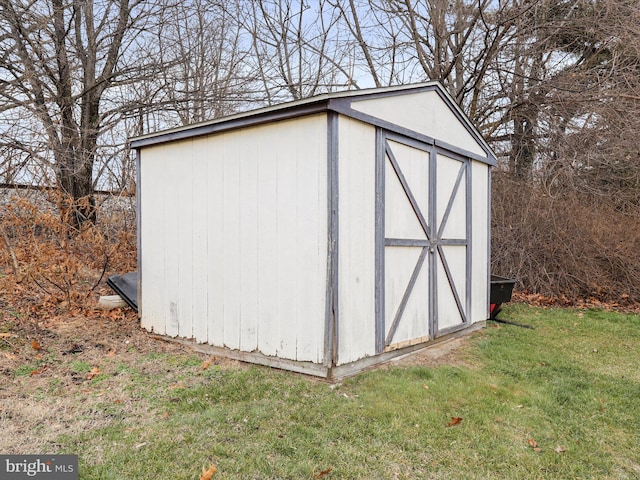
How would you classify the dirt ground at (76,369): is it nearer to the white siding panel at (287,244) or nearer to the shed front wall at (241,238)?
the shed front wall at (241,238)

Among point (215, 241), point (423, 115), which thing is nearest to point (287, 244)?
point (215, 241)

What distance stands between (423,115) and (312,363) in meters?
3.05

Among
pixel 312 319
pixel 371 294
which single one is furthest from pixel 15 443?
pixel 371 294

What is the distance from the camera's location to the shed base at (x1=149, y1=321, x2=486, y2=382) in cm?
400

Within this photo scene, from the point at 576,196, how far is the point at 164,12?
32.8ft

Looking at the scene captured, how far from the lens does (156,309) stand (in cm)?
541

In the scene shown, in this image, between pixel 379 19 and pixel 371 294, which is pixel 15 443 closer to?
pixel 371 294

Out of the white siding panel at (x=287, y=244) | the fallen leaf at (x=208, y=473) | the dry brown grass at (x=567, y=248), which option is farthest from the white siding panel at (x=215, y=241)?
the dry brown grass at (x=567, y=248)

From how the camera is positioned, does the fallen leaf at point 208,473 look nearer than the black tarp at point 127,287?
Yes

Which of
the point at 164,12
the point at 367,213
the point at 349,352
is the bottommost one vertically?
the point at 349,352

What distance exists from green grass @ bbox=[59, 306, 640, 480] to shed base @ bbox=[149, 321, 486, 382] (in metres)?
0.10

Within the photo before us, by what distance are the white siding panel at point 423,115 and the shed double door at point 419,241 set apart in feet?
0.58

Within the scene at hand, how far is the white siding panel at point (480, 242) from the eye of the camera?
20.7ft

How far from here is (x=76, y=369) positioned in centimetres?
413
